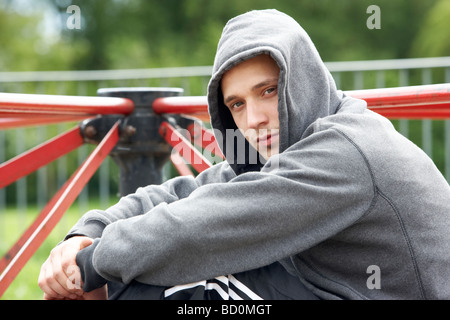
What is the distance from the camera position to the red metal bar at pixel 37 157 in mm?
1941

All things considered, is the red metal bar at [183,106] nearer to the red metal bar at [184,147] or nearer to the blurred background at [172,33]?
the red metal bar at [184,147]

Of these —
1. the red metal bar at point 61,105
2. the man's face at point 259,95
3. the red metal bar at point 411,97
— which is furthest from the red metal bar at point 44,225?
the red metal bar at point 411,97

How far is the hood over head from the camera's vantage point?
1.46 meters

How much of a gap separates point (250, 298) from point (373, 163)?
12.8 inches

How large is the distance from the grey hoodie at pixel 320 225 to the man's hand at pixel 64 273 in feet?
0.10

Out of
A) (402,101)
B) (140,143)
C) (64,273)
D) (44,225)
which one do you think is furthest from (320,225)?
(140,143)

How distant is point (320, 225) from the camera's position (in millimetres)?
1299

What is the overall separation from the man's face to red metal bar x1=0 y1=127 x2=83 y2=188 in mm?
687

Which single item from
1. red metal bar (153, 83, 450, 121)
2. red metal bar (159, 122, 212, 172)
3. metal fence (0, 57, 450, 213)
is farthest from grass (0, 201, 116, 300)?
red metal bar (153, 83, 450, 121)

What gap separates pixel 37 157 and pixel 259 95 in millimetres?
812

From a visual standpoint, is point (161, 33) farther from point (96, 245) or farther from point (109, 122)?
point (96, 245)

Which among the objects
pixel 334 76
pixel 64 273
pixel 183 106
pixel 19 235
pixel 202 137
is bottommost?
pixel 19 235

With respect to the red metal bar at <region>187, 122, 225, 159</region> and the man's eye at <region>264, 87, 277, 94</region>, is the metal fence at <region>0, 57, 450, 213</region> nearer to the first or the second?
the red metal bar at <region>187, 122, 225, 159</region>

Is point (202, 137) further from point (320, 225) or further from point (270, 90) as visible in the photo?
point (320, 225)
